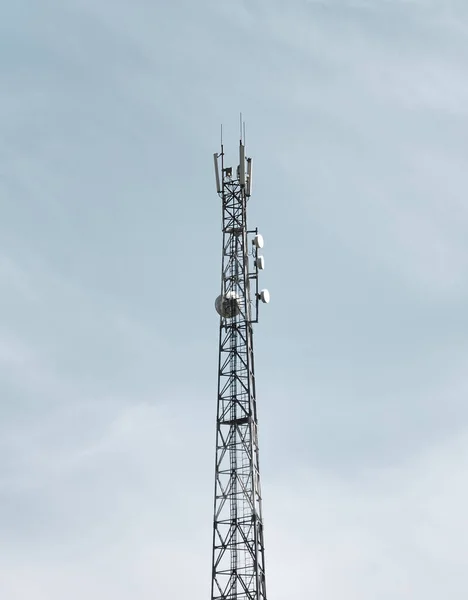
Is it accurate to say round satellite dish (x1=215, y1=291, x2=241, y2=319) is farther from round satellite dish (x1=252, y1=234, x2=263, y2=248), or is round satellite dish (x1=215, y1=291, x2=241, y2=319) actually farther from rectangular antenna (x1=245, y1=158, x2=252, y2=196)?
rectangular antenna (x1=245, y1=158, x2=252, y2=196)

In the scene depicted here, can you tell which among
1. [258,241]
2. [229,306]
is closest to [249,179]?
[258,241]

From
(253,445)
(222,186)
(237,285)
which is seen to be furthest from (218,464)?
(222,186)

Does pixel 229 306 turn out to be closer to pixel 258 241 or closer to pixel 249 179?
pixel 258 241

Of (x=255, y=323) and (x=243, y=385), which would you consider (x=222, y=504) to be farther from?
(x=255, y=323)

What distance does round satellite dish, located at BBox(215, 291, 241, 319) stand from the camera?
3041 inches

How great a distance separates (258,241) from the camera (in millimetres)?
78812

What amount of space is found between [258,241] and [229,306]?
5299 mm

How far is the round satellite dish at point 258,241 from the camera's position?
78.9m

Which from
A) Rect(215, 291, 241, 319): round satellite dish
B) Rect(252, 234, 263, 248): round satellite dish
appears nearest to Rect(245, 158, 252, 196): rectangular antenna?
Rect(252, 234, 263, 248): round satellite dish

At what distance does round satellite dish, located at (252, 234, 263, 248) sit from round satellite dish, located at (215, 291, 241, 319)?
409 cm

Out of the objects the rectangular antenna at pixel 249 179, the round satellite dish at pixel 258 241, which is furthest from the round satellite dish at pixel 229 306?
the rectangular antenna at pixel 249 179

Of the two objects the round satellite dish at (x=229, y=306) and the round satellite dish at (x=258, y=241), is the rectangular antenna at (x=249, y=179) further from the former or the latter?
the round satellite dish at (x=229, y=306)

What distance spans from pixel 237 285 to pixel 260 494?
15231 mm

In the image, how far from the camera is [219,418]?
7438cm
